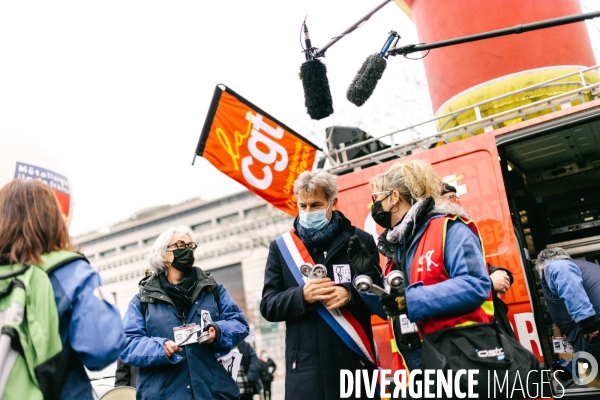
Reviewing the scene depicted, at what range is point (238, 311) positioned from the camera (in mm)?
4098

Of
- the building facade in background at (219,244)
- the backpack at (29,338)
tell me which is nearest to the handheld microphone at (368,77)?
the backpack at (29,338)

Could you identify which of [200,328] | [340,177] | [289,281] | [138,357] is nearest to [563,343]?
Answer: [340,177]

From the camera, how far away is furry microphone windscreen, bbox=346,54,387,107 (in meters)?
4.80

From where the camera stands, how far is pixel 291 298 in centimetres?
331

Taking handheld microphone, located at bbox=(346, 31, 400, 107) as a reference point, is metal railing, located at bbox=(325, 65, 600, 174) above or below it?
below

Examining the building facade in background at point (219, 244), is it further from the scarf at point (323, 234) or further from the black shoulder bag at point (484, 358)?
the black shoulder bag at point (484, 358)

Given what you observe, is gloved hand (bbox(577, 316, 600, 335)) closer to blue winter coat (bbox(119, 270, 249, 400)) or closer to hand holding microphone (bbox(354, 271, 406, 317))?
hand holding microphone (bbox(354, 271, 406, 317))

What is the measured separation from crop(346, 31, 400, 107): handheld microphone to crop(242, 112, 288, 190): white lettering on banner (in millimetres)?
1811

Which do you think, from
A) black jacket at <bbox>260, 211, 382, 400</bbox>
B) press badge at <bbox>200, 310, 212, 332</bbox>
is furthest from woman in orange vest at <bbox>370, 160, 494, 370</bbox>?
press badge at <bbox>200, 310, 212, 332</bbox>

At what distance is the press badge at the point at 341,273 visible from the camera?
3395 mm

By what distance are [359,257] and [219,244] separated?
4603cm

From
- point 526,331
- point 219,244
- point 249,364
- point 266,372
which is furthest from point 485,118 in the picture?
point 219,244

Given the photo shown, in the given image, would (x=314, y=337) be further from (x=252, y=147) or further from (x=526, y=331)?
(x=252, y=147)

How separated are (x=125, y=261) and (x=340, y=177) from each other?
55889 mm
